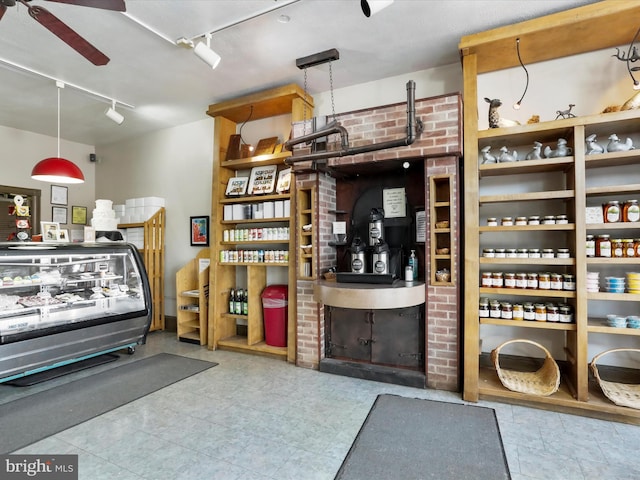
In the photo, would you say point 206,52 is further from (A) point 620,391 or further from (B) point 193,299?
(A) point 620,391

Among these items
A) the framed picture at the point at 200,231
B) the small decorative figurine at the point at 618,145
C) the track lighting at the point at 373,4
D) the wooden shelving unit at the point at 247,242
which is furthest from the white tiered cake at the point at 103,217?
the small decorative figurine at the point at 618,145

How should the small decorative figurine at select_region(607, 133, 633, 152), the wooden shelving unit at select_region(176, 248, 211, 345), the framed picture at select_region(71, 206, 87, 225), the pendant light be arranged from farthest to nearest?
1. the framed picture at select_region(71, 206, 87, 225)
2. the wooden shelving unit at select_region(176, 248, 211, 345)
3. the pendant light
4. the small decorative figurine at select_region(607, 133, 633, 152)

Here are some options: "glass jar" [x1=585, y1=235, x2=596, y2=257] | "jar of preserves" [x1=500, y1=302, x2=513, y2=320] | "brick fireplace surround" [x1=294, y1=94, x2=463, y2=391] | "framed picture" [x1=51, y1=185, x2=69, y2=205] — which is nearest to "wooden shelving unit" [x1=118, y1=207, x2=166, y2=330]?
"framed picture" [x1=51, y1=185, x2=69, y2=205]

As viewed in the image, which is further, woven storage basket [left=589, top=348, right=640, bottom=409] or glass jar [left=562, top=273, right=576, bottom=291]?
glass jar [left=562, top=273, right=576, bottom=291]

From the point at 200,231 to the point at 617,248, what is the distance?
5021mm

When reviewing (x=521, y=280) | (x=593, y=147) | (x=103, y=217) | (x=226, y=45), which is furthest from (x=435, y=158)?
(x=103, y=217)

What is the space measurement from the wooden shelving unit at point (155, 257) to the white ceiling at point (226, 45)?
5.86ft

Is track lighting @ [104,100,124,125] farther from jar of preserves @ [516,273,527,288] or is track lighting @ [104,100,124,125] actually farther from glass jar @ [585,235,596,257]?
glass jar @ [585,235,596,257]

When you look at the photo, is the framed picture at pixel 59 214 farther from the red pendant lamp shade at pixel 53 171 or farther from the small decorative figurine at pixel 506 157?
the small decorative figurine at pixel 506 157

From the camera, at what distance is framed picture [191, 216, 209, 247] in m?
5.33

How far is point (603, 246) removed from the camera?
2.77 meters

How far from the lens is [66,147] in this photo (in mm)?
6281

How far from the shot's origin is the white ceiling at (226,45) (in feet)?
9.17

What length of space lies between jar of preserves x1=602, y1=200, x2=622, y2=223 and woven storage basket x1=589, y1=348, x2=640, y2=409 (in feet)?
3.36
